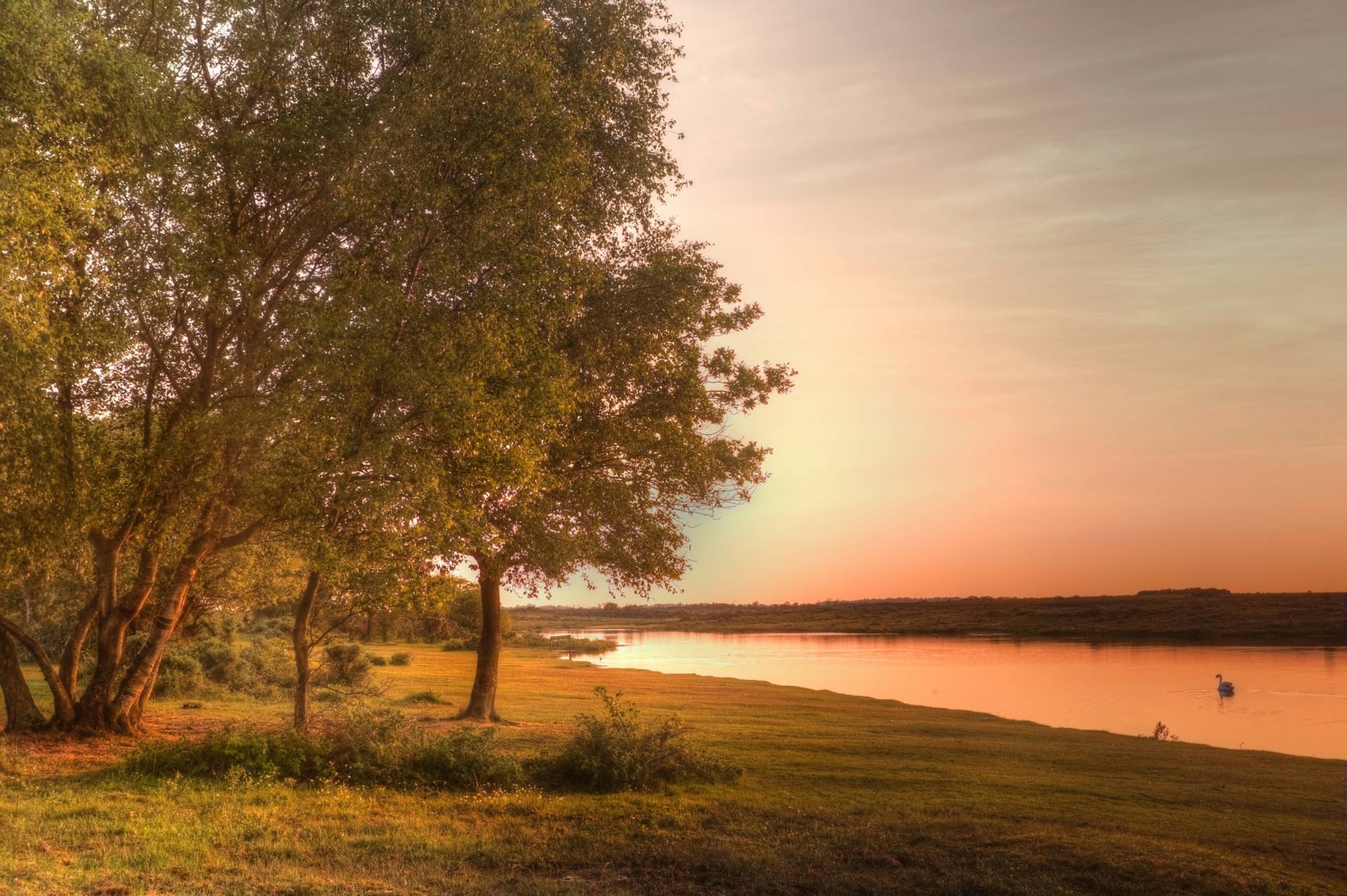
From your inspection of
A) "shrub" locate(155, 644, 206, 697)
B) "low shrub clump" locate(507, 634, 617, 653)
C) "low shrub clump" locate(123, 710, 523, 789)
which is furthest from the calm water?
"shrub" locate(155, 644, 206, 697)

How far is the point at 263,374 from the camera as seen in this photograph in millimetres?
19531

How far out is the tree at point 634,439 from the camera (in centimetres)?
2352

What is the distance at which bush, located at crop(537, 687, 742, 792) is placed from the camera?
658 inches

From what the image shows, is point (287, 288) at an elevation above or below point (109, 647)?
above

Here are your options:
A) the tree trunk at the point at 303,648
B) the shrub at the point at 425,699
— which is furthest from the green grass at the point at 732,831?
the shrub at the point at 425,699

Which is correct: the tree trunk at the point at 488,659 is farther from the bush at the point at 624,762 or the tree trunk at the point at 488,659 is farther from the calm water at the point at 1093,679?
the calm water at the point at 1093,679

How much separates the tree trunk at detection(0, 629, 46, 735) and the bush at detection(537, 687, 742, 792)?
11170mm

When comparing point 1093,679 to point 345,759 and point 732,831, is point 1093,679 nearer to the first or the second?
point 732,831

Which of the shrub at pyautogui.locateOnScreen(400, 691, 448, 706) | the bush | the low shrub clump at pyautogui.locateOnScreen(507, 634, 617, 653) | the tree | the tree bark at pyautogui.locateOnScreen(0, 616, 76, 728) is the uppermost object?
the tree

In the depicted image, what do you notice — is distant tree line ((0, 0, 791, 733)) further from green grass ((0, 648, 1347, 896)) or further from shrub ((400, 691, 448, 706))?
shrub ((400, 691, 448, 706))

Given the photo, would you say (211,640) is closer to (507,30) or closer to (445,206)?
(445,206)

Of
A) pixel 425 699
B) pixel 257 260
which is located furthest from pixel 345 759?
pixel 425 699

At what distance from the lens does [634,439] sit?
A: 24.3 meters

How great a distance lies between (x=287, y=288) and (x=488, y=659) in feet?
39.7
